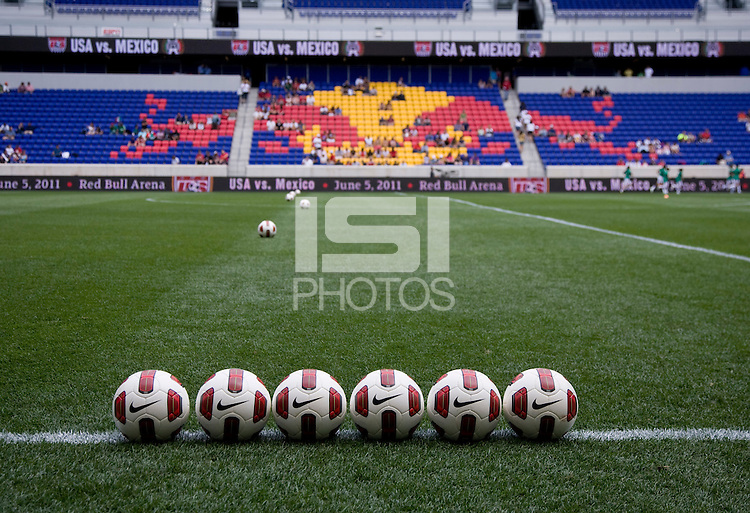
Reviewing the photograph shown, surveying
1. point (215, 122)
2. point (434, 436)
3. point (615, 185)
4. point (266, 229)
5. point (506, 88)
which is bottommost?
point (434, 436)

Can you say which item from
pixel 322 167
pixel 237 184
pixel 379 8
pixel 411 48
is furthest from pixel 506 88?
pixel 237 184

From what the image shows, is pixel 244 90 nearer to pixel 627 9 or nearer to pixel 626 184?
pixel 626 184

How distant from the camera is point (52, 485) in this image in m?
2.50

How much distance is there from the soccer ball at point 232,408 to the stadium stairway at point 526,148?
34703mm

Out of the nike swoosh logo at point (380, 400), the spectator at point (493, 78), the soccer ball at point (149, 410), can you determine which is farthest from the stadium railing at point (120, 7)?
the nike swoosh logo at point (380, 400)

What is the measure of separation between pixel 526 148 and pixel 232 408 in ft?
123

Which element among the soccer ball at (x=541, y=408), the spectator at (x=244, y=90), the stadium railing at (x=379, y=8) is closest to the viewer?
the soccer ball at (x=541, y=408)

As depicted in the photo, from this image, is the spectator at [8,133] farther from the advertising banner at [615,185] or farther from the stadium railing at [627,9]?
the stadium railing at [627,9]

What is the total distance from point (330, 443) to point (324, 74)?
42.4 meters

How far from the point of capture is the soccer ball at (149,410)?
114 inches

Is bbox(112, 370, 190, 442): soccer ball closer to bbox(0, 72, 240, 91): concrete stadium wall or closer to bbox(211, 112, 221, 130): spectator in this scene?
bbox(211, 112, 221, 130): spectator

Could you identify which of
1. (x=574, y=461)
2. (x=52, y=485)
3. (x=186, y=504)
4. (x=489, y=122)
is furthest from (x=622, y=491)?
(x=489, y=122)

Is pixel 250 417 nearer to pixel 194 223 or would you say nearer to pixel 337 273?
pixel 337 273

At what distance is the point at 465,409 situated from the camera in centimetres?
296
